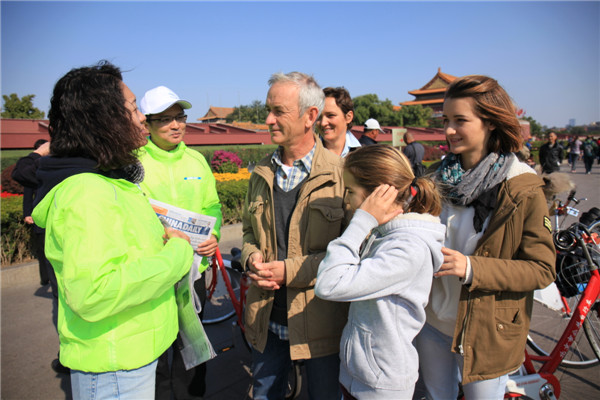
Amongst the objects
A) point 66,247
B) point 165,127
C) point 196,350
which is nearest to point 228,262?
point 165,127

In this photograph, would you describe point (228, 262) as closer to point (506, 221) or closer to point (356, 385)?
point (356, 385)

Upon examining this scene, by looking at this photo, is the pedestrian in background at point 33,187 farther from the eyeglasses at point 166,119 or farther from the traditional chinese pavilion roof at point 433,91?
the traditional chinese pavilion roof at point 433,91

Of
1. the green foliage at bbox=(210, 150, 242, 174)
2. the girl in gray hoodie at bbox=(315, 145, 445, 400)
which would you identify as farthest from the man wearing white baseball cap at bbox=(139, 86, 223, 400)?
the green foliage at bbox=(210, 150, 242, 174)

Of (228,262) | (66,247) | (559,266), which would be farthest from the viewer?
(228,262)

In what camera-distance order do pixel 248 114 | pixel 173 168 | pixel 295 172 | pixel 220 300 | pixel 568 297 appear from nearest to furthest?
pixel 295 172, pixel 568 297, pixel 173 168, pixel 220 300, pixel 248 114

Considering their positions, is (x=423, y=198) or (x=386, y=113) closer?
(x=423, y=198)

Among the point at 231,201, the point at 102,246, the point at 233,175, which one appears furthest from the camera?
the point at 233,175

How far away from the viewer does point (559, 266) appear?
2.52 m

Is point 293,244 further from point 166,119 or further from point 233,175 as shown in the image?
point 233,175

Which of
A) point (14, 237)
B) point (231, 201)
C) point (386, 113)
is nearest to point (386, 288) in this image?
point (14, 237)

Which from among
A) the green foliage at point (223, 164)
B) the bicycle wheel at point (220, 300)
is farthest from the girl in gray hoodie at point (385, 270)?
the green foliage at point (223, 164)

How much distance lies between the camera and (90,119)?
1470mm

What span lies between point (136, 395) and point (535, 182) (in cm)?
189

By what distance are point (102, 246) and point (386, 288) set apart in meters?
1.03
